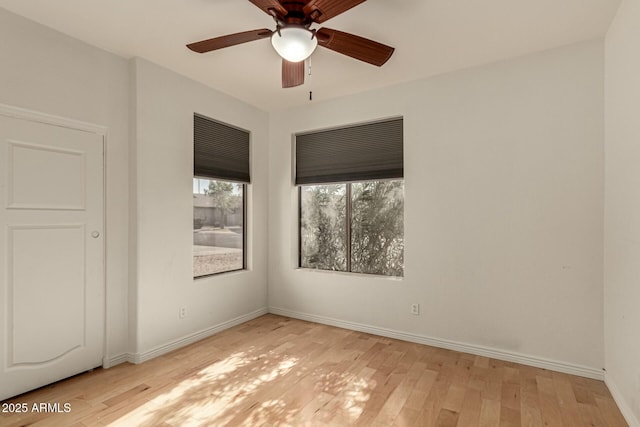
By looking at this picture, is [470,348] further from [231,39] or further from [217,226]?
[231,39]

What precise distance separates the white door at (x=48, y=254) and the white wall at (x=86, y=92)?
0.10 meters

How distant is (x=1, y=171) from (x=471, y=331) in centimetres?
390

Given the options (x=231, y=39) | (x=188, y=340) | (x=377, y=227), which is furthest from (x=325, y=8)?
(x=188, y=340)

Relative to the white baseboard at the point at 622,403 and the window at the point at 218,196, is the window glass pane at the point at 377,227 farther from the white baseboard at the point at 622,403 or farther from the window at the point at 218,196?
the white baseboard at the point at 622,403

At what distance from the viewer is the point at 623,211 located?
2.21m

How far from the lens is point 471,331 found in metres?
3.14

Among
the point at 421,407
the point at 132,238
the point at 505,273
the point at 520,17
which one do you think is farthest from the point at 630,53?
the point at 132,238

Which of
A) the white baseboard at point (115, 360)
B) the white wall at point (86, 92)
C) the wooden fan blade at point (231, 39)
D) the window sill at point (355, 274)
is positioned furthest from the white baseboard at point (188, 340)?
the wooden fan blade at point (231, 39)

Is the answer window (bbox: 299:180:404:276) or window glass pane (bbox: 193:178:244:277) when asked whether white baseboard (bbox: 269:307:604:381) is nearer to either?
window (bbox: 299:180:404:276)

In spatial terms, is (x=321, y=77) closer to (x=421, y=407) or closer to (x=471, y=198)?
(x=471, y=198)

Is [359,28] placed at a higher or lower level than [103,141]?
higher

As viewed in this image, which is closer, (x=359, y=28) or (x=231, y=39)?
(x=231, y=39)

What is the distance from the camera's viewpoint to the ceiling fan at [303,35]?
1812mm

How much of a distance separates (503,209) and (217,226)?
2933mm
